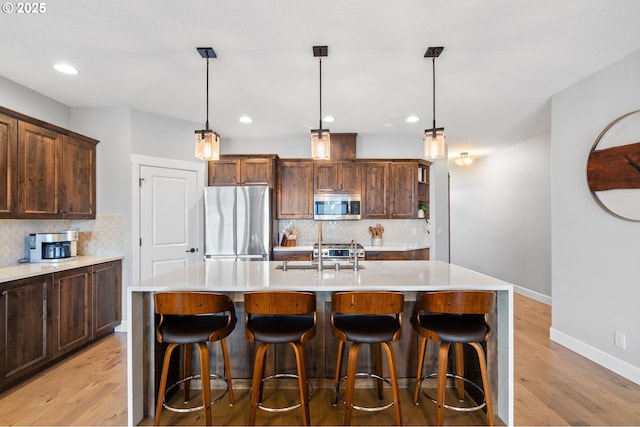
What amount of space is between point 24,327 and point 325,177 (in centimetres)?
382

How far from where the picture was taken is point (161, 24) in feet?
7.43

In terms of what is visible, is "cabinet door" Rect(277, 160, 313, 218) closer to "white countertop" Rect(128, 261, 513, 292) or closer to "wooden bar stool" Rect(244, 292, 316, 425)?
"white countertop" Rect(128, 261, 513, 292)

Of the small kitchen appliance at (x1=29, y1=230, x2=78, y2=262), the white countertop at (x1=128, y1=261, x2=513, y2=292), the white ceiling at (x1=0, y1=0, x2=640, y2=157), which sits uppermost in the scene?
the white ceiling at (x1=0, y1=0, x2=640, y2=157)

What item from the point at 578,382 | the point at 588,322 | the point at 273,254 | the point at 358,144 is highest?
the point at 358,144

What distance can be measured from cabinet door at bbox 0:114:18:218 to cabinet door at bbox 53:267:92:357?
27.8 inches

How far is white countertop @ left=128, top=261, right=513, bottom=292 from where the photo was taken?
202 cm

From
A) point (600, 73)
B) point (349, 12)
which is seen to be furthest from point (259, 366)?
point (600, 73)

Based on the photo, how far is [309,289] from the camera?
6.63 feet

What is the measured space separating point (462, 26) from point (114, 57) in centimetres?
278

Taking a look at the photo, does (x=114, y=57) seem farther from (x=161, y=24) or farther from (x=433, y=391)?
(x=433, y=391)

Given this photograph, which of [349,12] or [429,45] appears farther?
[429,45]

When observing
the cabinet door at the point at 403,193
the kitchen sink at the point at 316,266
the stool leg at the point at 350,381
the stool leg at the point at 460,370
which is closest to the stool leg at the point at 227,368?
the kitchen sink at the point at 316,266

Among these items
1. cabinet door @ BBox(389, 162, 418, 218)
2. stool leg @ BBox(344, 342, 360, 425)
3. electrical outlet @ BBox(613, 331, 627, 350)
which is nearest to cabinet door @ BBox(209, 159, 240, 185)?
cabinet door @ BBox(389, 162, 418, 218)

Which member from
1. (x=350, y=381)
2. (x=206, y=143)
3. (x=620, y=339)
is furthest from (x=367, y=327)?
(x=620, y=339)
